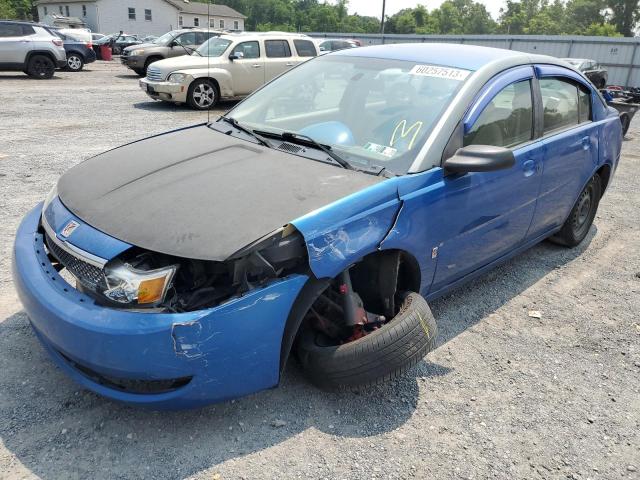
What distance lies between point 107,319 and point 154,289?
0.71ft

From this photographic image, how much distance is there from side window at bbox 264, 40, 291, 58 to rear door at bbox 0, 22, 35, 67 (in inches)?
Result: 304

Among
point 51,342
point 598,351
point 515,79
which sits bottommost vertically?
point 598,351

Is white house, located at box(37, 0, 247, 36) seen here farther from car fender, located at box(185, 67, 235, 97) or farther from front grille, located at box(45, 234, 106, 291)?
front grille, located at box(45, 234, 106, 291)

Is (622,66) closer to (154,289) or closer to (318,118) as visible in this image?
(318,118)

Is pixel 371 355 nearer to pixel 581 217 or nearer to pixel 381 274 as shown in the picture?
pixel 381 274

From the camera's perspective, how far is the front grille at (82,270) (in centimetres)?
229

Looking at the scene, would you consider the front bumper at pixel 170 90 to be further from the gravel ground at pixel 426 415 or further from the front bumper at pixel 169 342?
the front bumper at pixel 169 342

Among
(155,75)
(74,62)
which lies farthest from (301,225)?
(74,62)

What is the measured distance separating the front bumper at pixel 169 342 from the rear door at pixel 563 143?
2.37 metres

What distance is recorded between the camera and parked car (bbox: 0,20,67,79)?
15195 millimetres

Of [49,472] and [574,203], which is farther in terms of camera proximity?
[574,203]

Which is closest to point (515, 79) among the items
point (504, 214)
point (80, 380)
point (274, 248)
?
point (504, 214)

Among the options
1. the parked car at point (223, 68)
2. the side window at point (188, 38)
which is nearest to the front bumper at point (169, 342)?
the parked car at point (223, 68)

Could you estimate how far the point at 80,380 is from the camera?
2.41 m
